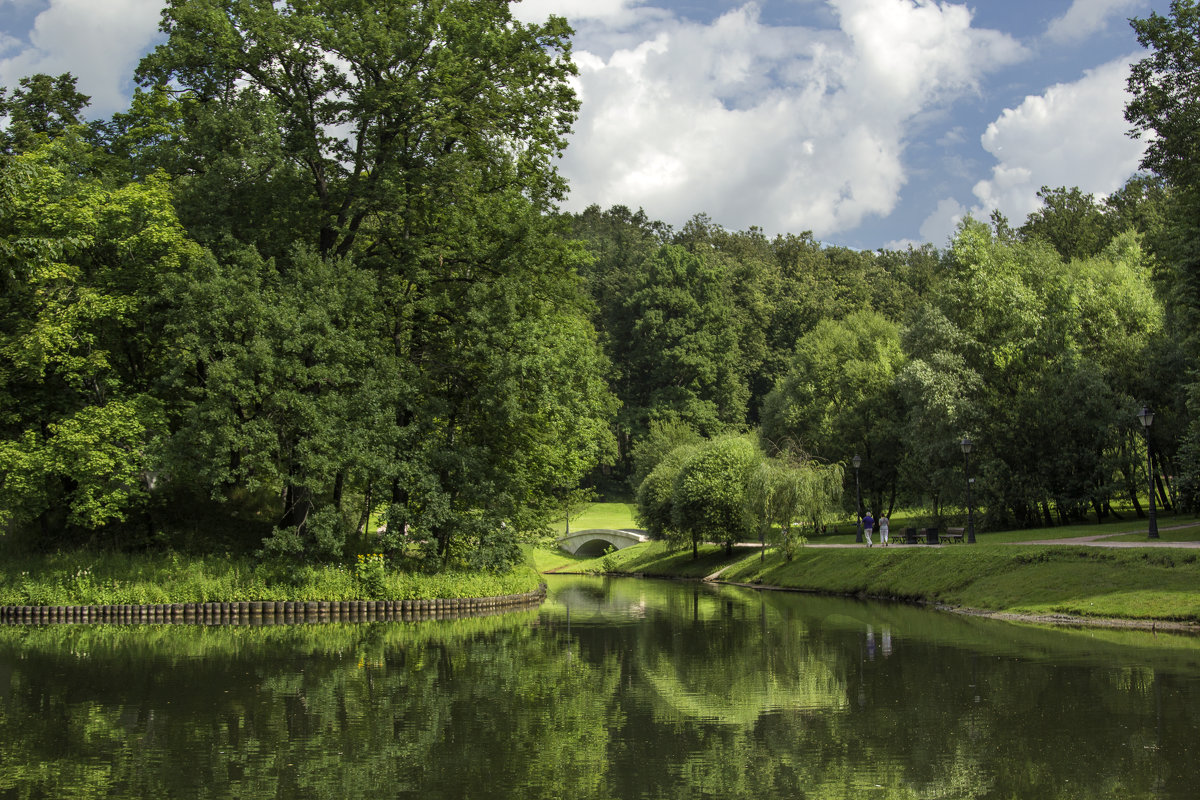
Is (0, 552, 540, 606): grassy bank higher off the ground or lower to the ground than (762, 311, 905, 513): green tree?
lower

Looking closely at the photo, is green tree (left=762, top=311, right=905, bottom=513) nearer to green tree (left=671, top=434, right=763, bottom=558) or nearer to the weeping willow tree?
green tree (left=671, top=434, right=763, bottom=558)

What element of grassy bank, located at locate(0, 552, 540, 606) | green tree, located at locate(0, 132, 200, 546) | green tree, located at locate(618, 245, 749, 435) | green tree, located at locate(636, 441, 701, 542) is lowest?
grassy bank, located at locate(0, 552, 540, 606)

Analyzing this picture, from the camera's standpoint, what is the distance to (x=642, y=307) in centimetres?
10000

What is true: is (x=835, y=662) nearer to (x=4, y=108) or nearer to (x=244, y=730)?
(x=244, y=730)

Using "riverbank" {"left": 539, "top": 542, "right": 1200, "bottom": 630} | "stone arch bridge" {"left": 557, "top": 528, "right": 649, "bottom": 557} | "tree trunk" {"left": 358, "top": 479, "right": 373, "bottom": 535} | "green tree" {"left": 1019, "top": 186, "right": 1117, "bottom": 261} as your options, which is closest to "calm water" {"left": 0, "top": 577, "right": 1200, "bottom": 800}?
"riverbank" {"left": 539, "top": 542, "right": 1200, "bottom": 630}

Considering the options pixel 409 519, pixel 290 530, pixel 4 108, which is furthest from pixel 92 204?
pixel 4 108

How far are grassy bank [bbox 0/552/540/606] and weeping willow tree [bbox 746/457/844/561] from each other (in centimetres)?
1838

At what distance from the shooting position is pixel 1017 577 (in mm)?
30750

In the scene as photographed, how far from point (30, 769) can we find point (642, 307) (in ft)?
294

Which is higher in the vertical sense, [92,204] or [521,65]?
[521,65]

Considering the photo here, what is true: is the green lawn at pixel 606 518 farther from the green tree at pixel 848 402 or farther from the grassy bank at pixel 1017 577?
the grassy bank at pixel 1017 577

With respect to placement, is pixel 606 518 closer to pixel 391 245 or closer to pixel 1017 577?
pixel 391 245

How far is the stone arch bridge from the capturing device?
2692 inches

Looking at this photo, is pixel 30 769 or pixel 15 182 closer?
pixel 30 769
